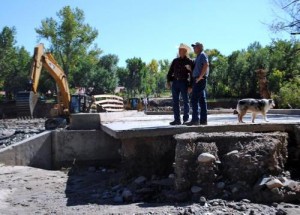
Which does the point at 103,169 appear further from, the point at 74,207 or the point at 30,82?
the point at 30,82

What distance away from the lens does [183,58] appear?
941 centimetres

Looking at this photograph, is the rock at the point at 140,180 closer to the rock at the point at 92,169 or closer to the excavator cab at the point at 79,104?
the rock at the point at 92,169

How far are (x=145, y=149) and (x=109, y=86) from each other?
5096cm

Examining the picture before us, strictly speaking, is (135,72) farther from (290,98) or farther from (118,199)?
(118,199)

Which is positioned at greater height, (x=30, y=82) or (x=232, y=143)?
(x=30, y=82)

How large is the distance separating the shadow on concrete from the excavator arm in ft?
34.6

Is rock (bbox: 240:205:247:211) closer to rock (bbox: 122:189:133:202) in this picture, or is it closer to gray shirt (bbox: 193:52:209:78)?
rock (bbox: 122:189:133:202)

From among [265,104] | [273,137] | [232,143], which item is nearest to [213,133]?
[232,143]

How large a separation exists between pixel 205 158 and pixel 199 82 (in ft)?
7.11

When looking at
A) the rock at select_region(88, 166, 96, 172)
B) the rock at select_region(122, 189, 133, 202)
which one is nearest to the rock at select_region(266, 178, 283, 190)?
the rock at select_region(122, 189, 133, 202)

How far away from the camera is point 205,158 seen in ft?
24.2

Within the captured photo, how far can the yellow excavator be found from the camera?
70.4ft

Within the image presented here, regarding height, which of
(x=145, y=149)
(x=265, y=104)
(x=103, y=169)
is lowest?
(x=103, y=169)

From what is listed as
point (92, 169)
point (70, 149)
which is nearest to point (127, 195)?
point (92, 169)
